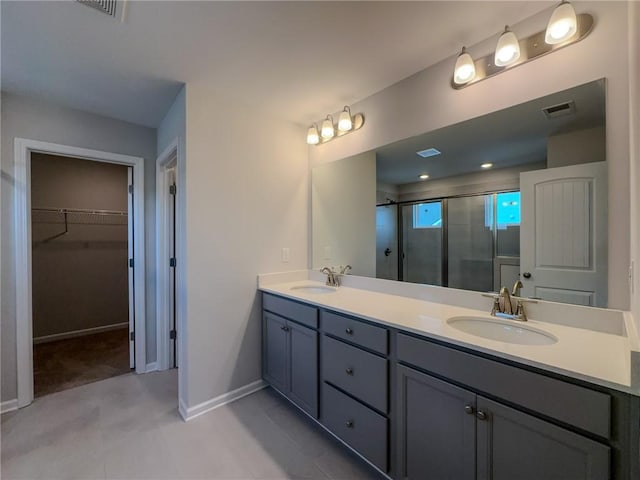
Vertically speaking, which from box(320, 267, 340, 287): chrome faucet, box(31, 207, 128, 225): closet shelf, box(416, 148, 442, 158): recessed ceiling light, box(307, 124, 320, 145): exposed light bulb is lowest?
box(320, 267, 340, 287): chrome faucet

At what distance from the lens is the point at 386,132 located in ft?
6.72

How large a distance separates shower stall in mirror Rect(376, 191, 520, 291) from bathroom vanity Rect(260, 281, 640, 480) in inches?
8.3

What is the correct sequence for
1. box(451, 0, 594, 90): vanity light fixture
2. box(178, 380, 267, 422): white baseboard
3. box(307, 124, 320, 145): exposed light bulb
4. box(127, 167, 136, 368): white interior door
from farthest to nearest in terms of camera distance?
box(127, 167, 136, 368): white interior door → box(307, 124, 320, 145): exposed light bulb → box(178, 380, 267, 422): white baseboard → box(451, 0, 594, 90): vanity light fixture

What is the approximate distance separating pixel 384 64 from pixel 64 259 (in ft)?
14.5

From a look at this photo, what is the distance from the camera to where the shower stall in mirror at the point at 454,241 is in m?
1.53

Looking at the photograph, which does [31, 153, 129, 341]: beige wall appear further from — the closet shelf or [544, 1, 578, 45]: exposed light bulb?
[544, 1, 578, 45]: exposed light bulb

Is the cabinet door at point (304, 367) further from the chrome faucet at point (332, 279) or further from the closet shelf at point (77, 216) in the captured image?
the closet shelf at point (77, 216)

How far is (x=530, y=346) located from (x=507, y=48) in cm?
140

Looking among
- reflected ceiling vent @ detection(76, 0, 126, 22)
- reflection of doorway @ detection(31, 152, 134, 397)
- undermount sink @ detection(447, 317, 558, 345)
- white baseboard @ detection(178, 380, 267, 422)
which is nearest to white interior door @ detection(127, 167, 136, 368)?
reflection of doorway @ detection(31, 152, 134, 397)

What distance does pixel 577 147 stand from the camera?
1.29 meters

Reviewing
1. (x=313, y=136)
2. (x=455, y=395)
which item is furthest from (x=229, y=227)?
(x=455, y=395)

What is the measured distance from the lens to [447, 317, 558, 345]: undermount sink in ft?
4.05

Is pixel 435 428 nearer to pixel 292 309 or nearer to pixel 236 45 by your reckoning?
pixel 292 309

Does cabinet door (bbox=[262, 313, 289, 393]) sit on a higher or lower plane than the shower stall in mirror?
lower
